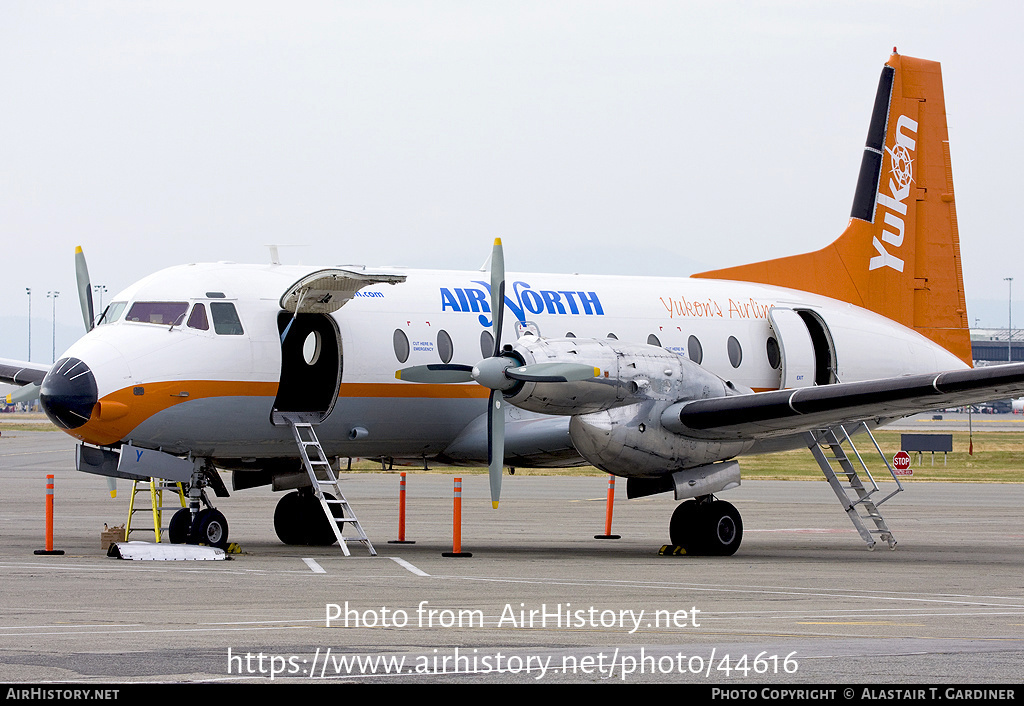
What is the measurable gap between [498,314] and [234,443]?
12.0 feet

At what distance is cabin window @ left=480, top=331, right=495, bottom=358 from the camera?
1764 centimetres

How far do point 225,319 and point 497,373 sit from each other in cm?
346

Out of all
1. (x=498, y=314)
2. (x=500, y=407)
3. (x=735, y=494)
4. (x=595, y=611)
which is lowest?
(x=735, y=494)

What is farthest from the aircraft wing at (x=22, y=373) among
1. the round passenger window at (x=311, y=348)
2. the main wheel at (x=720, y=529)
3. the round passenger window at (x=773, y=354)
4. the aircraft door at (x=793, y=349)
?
the aircraft door at (x=793, y=349)

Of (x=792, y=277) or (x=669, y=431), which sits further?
(x=792, y=277)

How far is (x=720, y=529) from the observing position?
55.9ft

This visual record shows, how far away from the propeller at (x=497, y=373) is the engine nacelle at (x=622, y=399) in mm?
103

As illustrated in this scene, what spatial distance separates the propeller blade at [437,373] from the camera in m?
16.3

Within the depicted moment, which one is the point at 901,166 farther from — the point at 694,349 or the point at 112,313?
the point at 112,313

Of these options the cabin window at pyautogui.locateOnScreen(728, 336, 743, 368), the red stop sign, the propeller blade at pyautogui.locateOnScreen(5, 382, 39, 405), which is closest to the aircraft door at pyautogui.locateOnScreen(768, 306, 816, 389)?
the cabin window at pyautogui.locateOnScreen(728, 336, 743, 368)

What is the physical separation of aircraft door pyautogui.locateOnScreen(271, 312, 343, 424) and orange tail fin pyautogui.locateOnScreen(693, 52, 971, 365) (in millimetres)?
7223

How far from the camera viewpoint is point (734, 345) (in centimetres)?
1959
